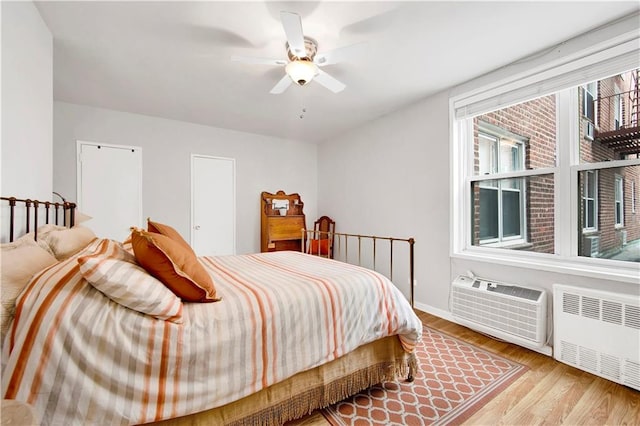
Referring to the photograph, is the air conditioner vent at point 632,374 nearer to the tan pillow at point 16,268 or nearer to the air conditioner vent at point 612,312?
the air conditioner vent at point 612,312

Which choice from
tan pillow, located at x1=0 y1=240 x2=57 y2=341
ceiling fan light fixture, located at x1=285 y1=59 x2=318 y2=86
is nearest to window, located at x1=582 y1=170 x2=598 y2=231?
ceiling fan light fixture, located at x1=285 y1=59 x2=318 y2=86

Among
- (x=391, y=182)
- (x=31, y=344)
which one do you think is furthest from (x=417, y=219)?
(x=31, y=344)

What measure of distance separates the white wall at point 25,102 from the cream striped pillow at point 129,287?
938 mm

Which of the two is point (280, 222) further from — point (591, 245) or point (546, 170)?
point (591, 245)

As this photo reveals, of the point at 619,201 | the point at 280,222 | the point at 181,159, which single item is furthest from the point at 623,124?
the point at 181,159

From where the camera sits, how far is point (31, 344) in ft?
2.92

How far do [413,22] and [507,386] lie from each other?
2546 mm

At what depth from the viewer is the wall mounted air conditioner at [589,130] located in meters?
2.13

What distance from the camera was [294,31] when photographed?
5.48 ft

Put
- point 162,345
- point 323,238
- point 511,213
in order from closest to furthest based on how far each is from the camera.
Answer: point 162,345 < point 511,213 < point 323,238

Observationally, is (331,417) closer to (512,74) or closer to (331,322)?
(331,322)

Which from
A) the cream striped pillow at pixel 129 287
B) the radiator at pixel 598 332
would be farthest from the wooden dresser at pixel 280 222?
the radiator at pixel 598 332

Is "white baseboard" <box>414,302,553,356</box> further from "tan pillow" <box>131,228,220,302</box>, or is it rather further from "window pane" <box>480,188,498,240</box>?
"tan pillow" <box>131,228,220,302</box>

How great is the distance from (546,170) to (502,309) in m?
1.27
